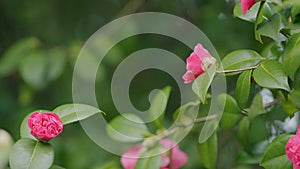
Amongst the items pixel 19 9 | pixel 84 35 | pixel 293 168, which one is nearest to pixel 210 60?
pixel 293 168

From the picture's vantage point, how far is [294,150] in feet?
2.29

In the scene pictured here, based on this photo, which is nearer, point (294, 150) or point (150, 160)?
point (294, 150)

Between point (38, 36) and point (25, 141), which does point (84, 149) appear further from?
point (25, 141)

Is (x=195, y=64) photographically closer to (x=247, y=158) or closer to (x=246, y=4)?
(x=246, y=4)

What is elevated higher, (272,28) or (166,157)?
(272,28)

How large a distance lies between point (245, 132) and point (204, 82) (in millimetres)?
227

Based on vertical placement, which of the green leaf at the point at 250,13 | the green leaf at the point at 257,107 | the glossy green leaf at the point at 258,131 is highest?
the green leaf at the point at 250,13

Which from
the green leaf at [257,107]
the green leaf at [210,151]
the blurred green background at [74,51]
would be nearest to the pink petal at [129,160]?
the green leaf at [210,151]

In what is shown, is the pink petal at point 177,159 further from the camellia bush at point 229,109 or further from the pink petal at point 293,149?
the pink petal at point 293,149

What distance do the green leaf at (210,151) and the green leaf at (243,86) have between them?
4.5 inches

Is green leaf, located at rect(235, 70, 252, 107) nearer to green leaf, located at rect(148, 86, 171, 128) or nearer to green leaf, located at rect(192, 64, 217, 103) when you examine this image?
green leaf, located at rect(192, 64, 217, 103)

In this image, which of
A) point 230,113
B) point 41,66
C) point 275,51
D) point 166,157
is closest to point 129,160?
point 166,157

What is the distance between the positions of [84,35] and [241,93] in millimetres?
1145

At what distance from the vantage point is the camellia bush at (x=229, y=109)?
0.73 meters
